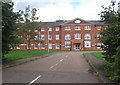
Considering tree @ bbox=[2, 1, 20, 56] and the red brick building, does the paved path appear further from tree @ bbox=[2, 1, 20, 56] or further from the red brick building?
the red brick building

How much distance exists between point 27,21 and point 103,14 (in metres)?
25.0

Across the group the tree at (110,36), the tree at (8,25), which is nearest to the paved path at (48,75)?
the tree at (110,36)

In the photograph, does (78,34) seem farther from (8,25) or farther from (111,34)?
(111,34)

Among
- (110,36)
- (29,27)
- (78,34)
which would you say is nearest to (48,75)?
(110,36)

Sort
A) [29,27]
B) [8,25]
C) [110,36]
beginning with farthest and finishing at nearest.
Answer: [29,27], [8,25], [110,36]

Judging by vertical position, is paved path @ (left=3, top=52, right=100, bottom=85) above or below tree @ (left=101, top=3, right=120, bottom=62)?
below

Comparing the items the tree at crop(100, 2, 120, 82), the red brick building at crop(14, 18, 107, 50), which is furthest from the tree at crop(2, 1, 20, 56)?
the red brick building at crop(14, 18, 107, 50)

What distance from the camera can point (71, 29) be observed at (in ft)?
224

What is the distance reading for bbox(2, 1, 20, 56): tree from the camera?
1591cm

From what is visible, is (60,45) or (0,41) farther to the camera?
(60,45)

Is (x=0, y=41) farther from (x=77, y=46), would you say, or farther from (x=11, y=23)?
(x=77, y=46)

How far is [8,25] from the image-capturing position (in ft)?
54.4

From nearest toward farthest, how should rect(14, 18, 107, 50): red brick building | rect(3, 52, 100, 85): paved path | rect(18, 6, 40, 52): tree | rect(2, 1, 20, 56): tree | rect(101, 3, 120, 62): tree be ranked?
rect(3, 52, 100, 85): paved path
rect(101, 3, 120, 62): tree
rect(2, 1, 20, 56): tree
rect(18, 6, 40, 52): tree
rect(14, 18, 107, 50): red brick building

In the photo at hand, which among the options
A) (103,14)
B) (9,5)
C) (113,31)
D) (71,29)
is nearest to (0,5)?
(9,5)
